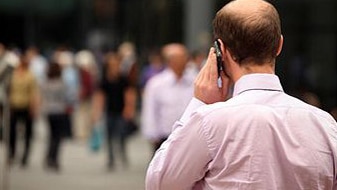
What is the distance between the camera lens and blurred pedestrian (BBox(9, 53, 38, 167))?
15366 mm

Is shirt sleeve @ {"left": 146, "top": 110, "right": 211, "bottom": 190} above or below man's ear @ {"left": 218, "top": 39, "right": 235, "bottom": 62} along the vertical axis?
below

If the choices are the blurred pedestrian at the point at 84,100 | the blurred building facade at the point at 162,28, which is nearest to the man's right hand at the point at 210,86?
the blurred building facade at the point at 162,28

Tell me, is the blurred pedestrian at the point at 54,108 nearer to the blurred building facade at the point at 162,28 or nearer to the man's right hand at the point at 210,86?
the blurred building facade at the point at 162,28

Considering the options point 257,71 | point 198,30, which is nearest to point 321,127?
point 257,71

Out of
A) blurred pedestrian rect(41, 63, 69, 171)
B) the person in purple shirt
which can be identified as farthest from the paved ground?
the person in purple shirt

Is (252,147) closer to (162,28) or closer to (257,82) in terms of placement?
(257,82)

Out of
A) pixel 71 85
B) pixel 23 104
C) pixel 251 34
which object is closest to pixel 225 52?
pixel 251 34

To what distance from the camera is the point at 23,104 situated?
50.6 feet

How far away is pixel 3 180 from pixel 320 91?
28.8ft

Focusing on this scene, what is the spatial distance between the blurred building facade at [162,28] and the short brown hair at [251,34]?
10.5 meters

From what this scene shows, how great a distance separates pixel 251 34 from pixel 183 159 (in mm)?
478

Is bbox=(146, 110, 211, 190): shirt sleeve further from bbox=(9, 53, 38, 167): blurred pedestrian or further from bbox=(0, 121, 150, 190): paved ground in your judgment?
bbox=(9, 53, 38, 167): blurred pedestrian

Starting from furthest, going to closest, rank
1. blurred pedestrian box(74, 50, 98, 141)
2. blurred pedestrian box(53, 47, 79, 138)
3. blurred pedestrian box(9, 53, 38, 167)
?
blurred pedestrian box(74, 50, 98, 141) < blurred pedestrian box(53, 47, 79, 138) < blurred pedestrian box(9, 53, 38, 167)

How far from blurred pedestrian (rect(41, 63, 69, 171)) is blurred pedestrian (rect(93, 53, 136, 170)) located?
2.32 ft
